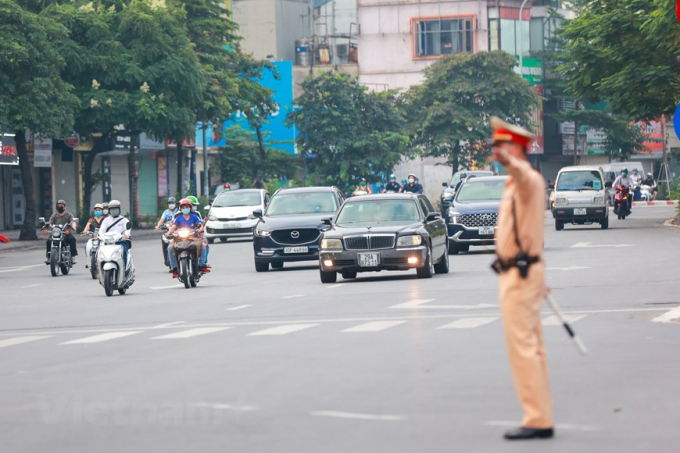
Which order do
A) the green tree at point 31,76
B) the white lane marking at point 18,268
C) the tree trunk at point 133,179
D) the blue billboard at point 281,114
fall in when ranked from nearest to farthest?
the white lane marking at point 18,268 → the green tree at point 31,76 → the tree trunk at point 133,179 → the blue billboard at point 281,114

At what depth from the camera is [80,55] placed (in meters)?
49.6

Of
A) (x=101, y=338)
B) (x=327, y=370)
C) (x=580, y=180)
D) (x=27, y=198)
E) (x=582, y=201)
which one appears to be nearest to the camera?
(x=327, y=370)

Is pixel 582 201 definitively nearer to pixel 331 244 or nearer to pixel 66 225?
pixel 66 225

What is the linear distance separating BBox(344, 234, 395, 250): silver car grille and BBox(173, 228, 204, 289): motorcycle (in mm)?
2911

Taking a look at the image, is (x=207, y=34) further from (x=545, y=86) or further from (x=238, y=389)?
(x=238, y=389)

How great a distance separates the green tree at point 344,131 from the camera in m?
83.6

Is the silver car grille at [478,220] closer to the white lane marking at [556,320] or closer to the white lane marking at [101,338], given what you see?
the white lane marking at [556,320]

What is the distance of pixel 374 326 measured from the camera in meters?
15.3

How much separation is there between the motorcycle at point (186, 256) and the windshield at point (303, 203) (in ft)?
17.9

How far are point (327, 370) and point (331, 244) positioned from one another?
11.8m

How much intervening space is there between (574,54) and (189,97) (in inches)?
617

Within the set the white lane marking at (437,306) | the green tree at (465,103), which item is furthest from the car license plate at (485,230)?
the green tree at (465,103)

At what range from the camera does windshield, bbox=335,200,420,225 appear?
79.3 feet

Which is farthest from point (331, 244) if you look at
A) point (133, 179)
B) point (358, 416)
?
point (133, 179)
